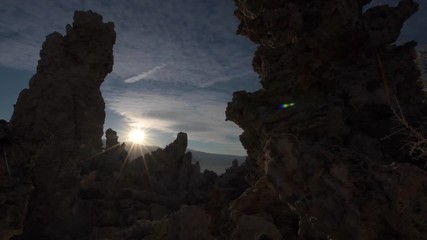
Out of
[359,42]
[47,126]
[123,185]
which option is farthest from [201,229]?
[123,185]

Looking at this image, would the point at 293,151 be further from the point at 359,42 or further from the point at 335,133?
the point at 359,42

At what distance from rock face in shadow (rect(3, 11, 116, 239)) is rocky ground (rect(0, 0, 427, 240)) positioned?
8 cm

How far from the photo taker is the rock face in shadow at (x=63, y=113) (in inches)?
865

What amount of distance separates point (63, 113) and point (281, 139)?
1994 centimetres

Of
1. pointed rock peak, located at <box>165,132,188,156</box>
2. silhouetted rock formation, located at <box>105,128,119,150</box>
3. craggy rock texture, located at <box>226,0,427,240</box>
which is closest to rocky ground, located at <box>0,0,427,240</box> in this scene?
craggy rock texture, located at <box>226,0,427,240</box>

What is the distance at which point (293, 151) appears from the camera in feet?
23.1

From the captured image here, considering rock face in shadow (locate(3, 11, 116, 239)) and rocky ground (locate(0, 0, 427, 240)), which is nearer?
rocky ground (locate(0, 0, 427, 240))

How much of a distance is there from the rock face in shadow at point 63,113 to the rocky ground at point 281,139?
0.26ft

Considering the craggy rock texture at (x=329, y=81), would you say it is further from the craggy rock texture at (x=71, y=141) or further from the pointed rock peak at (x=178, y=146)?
the pointed rock peak at (x=178, y=146)

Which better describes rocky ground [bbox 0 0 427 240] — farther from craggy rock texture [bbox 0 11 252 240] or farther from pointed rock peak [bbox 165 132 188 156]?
pointed rock peak [bbox 165 132 188 156]

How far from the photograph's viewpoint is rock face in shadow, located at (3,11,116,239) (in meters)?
22.0

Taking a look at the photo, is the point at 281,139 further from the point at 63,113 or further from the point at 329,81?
the point at 63,113

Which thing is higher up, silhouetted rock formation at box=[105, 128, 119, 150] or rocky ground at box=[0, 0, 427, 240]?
silhouetted rock formation at box=[105, 128, 119, 150]

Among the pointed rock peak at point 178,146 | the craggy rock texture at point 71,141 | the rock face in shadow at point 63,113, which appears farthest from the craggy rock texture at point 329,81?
the pointed rock peak at point 178,146
